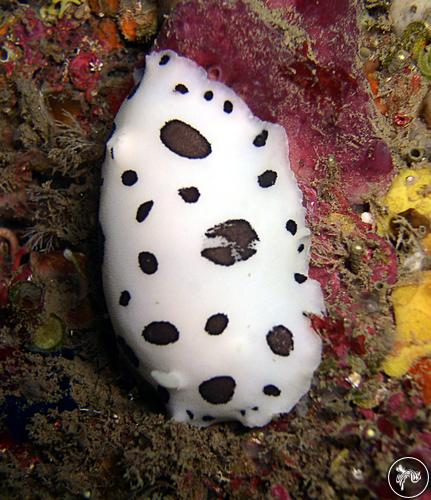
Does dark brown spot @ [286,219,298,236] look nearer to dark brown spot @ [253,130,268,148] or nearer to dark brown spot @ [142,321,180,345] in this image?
dark brown spot @ [253,130,268,148]

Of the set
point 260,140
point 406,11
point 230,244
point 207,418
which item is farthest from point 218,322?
point 406,11

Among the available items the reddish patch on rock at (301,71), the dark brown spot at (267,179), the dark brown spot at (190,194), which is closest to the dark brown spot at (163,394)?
the dark brown spot at (190,194)

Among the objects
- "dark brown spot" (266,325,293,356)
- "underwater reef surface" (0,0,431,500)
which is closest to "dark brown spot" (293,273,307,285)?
"underwater reef surface" (0,0,431,500)

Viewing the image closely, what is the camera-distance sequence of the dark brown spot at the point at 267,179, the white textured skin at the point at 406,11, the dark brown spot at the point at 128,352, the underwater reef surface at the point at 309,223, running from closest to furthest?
the underwater reef surface at the point at 309,223 → the dark brown spot at the point at 267,179 → the dark brown spot at the point at 128,352 → the white textured skin at the point at 406,11

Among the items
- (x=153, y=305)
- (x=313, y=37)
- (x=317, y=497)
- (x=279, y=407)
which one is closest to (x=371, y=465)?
(x=317, y=497)

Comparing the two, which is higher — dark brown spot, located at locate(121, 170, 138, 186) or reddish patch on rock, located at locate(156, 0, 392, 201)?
reddish patch on rock, located at locate(156, 0, 392, 201)

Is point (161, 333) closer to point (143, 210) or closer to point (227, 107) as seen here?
point (143, 210)

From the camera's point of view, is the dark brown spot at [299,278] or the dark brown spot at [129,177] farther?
the dark brown spot at [299,278]

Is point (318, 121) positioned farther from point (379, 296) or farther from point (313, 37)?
point (379, 296)

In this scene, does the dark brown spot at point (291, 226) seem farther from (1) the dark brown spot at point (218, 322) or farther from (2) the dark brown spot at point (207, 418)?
(2) the dark brown spot at point (207, 418)
